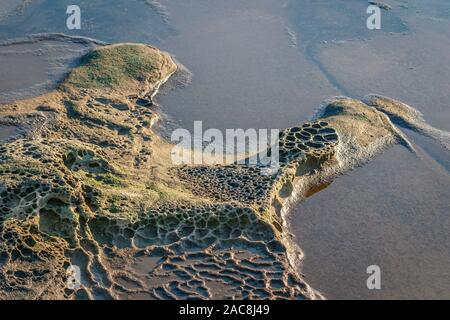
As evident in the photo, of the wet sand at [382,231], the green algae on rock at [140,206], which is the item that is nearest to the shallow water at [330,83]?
the wet sand at [382,231]

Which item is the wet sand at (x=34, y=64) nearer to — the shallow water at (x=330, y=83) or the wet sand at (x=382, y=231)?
the shallow water at (x=330, y=83)

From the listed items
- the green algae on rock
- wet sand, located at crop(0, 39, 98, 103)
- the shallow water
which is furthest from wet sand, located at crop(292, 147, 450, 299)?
wet sand, located at crop(0, 39, 98, 103)

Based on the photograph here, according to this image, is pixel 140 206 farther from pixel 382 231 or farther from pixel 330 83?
pixel 330 83

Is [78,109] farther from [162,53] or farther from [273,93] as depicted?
[273,93]

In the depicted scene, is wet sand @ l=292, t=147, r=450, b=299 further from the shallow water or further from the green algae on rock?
the green algae on rock

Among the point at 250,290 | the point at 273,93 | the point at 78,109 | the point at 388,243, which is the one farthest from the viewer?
the point at 273,93
